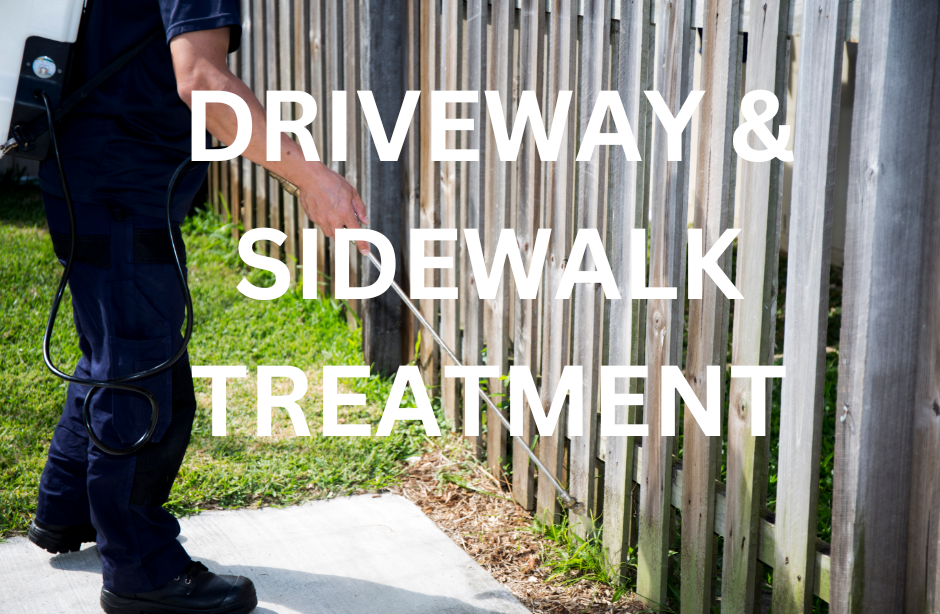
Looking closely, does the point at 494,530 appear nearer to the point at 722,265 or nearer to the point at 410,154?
the point at 722,265

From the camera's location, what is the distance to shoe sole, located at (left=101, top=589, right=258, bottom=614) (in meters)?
2.52

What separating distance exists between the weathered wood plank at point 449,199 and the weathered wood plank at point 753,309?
1475mm

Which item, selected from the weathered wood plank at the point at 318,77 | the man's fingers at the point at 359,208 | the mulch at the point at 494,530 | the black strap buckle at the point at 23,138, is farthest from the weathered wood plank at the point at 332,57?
the black strap buckle at the point at 23,138

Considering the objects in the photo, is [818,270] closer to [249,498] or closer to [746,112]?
[746,112]

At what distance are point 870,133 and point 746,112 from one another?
393 mm

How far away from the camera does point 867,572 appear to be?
2018 mm

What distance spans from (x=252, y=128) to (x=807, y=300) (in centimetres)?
135

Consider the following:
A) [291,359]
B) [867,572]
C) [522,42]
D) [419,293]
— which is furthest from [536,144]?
[291,359]

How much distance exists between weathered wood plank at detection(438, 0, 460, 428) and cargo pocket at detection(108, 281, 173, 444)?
4.48 feet

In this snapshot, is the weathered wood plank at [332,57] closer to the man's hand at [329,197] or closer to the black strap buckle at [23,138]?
the man's hand at [329,197]

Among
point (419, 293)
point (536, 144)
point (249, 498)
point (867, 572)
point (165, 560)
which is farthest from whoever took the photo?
point (419, 293)

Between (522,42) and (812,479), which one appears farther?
(522,42)

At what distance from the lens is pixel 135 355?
2.44 meters

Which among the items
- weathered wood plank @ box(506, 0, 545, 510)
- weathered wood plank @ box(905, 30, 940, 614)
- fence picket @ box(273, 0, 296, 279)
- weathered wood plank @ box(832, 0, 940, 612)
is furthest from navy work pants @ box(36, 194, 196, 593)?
fence picket @ box(273, 0, 296, 279)
